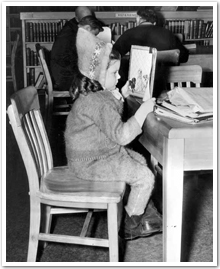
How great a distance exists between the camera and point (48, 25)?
192 inches

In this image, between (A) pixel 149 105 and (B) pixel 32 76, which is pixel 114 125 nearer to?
(A) pixel 149 105

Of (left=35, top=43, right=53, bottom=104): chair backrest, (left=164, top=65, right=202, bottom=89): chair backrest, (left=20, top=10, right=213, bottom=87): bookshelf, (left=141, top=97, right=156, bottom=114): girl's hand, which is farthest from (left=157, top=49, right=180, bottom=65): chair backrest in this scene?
(left=20, top=10, right=213, bottom=87): bookshelf

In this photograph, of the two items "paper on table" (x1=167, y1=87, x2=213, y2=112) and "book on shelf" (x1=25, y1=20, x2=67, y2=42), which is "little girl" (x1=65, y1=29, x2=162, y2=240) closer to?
"paper on table" (x1=167, y1=87, x2=213, y2=112)

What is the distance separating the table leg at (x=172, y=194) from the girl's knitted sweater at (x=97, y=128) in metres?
0.24

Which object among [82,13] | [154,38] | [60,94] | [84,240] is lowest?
[84,240]

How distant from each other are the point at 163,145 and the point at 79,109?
1.32 feet

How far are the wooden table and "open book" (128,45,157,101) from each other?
31cm

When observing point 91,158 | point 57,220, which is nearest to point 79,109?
point 91,158

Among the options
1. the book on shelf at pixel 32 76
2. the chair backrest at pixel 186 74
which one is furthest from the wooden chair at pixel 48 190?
the book on shelf at pixel 32 76

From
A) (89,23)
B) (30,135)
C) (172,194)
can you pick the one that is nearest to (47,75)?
(89,23)

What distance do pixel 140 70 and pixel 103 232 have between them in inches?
31.8

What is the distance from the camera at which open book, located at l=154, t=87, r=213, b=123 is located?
4.46ft

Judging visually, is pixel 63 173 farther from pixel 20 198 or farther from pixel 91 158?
pixel 20 198

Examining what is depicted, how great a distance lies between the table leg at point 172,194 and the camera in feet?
4.30
